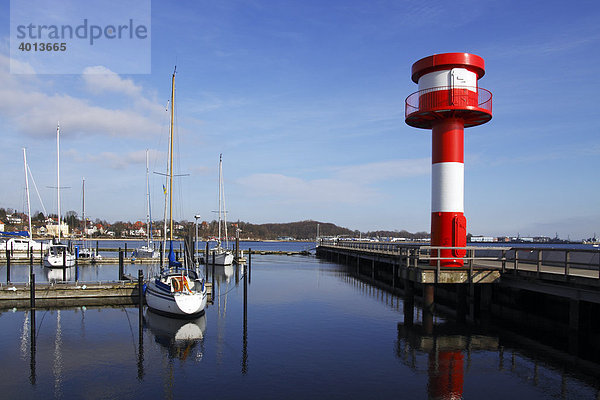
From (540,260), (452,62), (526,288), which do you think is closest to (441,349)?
(526,288)

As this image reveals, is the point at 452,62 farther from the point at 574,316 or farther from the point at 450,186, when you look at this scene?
the point at 574,316

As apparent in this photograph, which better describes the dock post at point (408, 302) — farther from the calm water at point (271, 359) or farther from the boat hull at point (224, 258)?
the boat hull at point (224, 258)

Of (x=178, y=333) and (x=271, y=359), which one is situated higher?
(x=271, y=359)

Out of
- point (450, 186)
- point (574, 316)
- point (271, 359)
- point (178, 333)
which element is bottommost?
point (178, 333)

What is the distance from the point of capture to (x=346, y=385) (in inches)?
550

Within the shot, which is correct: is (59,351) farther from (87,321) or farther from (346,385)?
(346,385)

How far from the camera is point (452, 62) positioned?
2055 centimetres

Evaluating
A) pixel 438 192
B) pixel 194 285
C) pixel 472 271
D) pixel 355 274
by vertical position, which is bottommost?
pixel 355 274

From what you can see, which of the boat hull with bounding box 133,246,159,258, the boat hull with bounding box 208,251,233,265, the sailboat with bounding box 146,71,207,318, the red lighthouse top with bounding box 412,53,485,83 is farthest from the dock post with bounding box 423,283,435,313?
the boat hull with bounding box 133,246,159,258

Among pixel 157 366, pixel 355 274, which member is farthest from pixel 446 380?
pixel 355 274

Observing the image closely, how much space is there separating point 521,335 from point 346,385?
32.0 feet

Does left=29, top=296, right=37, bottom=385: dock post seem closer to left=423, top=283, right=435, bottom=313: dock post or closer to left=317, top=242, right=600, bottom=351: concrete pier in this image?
left=317, top=242, right=600, bottom=351: concrete pier

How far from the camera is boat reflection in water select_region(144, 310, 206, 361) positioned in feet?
58.2

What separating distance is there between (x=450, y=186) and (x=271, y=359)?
11.1 m
